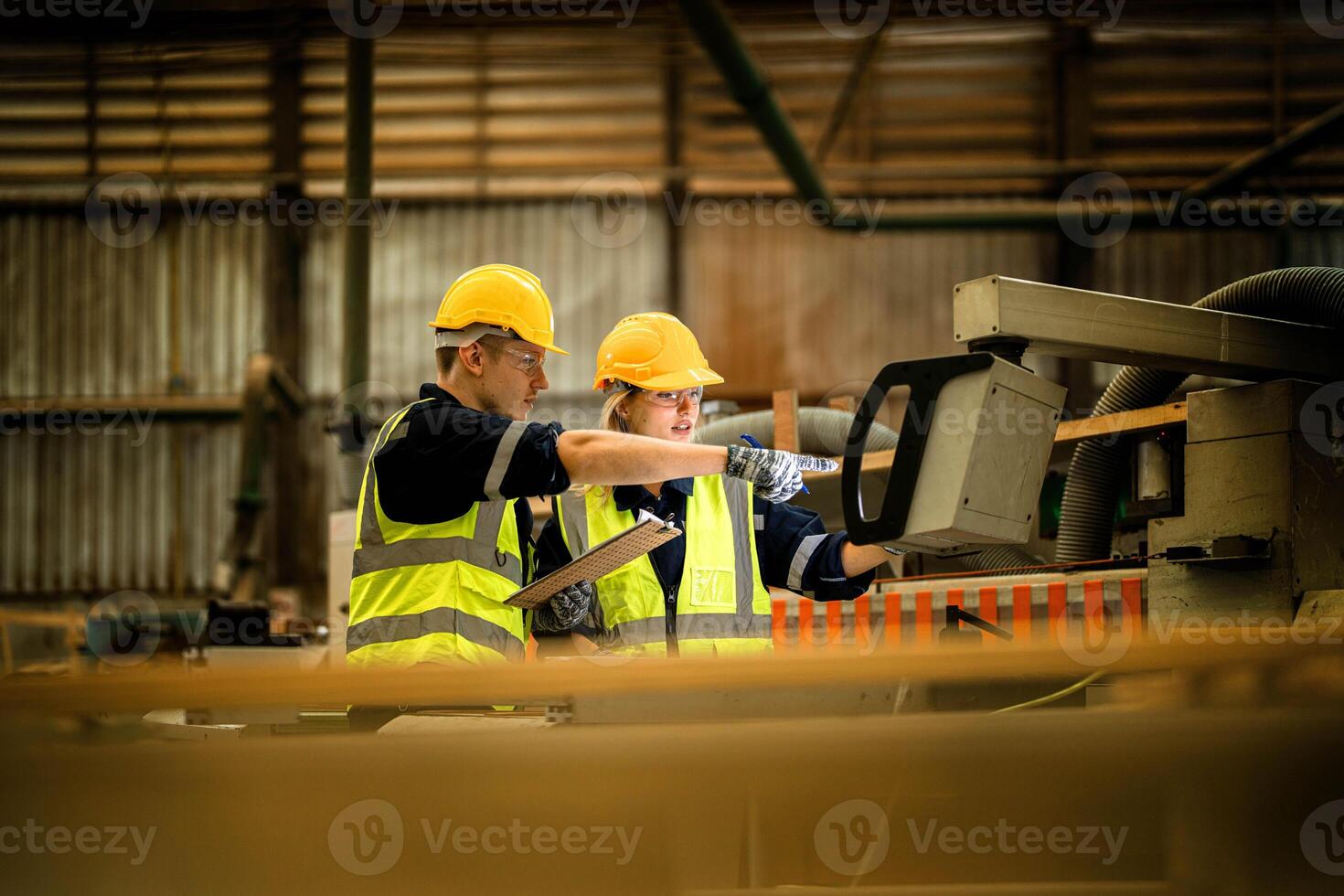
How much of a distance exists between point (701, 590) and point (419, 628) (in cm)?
91

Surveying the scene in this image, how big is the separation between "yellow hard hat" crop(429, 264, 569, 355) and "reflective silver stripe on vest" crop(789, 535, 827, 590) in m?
0.89

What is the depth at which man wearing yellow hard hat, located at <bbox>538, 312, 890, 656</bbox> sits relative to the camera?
3.42 m

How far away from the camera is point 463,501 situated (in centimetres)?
285

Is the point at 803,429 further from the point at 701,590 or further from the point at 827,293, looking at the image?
the point at 827,293

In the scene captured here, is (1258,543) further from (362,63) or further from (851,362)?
(851,362)

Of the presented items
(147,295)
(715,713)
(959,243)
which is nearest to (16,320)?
(147,295)

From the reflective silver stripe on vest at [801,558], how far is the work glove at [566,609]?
57 centimetres

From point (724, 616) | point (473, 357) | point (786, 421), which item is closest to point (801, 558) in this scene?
point (724, 616)

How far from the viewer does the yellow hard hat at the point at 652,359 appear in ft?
11.9

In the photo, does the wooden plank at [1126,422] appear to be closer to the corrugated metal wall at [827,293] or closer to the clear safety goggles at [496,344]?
the clear safety goggles at [496,344]

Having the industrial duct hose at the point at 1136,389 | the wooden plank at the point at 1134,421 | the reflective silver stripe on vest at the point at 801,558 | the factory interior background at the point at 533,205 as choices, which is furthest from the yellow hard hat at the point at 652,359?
the factory interior background at the point at 533,205

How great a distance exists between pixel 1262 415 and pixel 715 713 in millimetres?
1748

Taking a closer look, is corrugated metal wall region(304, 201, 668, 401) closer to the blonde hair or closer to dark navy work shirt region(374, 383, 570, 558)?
the blonde hair

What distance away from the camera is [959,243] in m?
12.2
